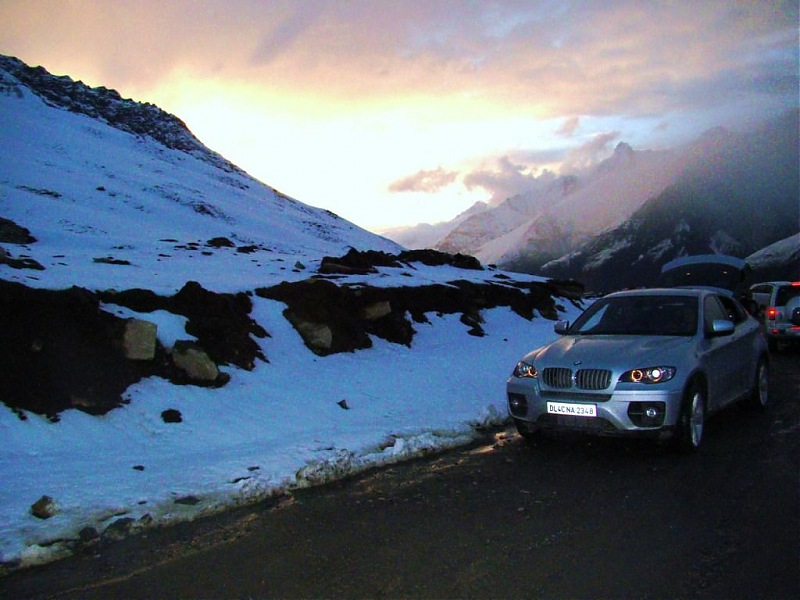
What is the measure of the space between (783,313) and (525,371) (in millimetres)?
10888

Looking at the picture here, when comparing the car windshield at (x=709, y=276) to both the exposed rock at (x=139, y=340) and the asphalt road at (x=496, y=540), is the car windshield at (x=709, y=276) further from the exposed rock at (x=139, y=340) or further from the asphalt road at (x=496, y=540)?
the exposed rock at (x=139, y=340)

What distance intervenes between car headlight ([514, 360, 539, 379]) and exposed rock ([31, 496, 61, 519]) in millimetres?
4745

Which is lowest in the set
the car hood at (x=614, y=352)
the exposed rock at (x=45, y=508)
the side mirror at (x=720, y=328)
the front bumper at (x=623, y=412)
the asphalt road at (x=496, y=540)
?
the asphalt road at (x=496, y=540)

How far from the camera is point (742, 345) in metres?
7.71

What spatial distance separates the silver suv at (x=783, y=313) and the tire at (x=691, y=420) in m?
9.57

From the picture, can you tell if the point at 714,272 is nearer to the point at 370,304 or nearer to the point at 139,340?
the point at 370,304

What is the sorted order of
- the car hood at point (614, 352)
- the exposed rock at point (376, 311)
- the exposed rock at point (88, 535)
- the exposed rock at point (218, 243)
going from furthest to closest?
the exposed rock at point (218, 243)
the exposed rock at point (376, 311)
the car hood at point (614, 352)
the exposed rock at point (88, 535)

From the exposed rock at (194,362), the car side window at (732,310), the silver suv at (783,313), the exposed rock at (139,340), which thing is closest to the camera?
the car side window at (732,310)

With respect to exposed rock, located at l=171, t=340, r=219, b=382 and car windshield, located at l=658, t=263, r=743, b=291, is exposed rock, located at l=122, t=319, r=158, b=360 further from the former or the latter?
car windshield, located at l=658, t=263, r=743, b=291

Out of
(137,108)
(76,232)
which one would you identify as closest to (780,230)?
(137,108)

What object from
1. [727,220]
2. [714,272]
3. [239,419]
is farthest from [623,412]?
[727,220]

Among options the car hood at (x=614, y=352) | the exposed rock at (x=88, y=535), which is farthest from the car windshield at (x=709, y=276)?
the exposed rock at (x=88, y=535)

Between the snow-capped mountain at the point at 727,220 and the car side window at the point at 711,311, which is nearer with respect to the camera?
the car side window at the point at 711,311

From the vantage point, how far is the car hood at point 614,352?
6.14 meters
